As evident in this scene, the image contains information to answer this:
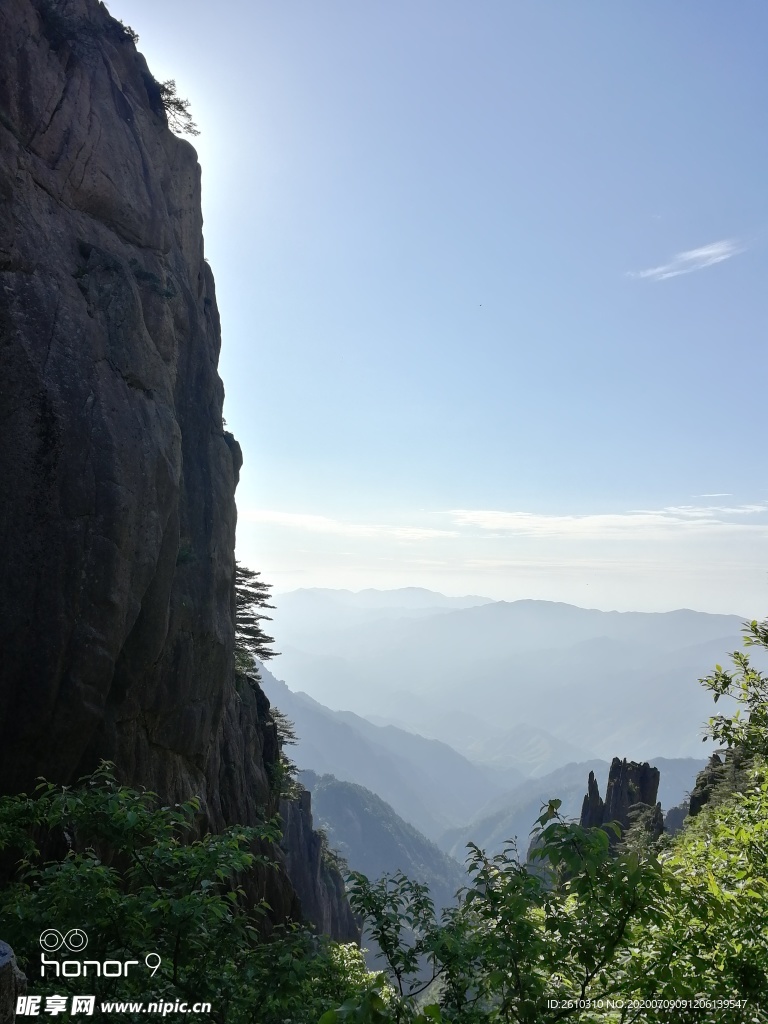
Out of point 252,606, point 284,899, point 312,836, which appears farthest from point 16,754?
point 312,836

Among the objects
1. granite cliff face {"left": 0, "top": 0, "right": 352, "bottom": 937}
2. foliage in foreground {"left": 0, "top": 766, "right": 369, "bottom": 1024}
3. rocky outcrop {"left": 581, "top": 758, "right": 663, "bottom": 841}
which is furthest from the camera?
rocky outcrop {"left": 581, "top": 758, "right": 663, "bottom": 841}

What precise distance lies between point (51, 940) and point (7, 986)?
8.48 ft

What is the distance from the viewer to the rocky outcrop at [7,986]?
4.89 metres

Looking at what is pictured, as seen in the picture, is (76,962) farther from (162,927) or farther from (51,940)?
(162,927)

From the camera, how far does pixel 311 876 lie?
178 ft

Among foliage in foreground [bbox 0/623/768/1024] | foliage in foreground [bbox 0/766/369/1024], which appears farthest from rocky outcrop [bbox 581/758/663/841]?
foliage in foreground [bbox 0/766/369/1024]

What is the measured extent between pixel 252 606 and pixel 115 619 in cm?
3151

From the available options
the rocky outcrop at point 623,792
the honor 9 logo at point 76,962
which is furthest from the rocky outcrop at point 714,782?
the honor 9 logo at point 76,962

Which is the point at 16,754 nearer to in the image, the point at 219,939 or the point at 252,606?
the point at 219,939

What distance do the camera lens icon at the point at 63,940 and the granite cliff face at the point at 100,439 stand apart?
810 centimetres

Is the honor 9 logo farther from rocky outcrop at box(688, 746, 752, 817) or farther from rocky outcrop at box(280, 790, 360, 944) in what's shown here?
rocky outcrop at box(688, 746, 752, 817)

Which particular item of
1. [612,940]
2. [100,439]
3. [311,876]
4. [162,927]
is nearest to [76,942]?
[162,927]

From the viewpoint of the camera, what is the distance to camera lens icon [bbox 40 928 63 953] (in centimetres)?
709

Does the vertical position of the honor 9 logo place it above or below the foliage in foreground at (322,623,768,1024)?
below
